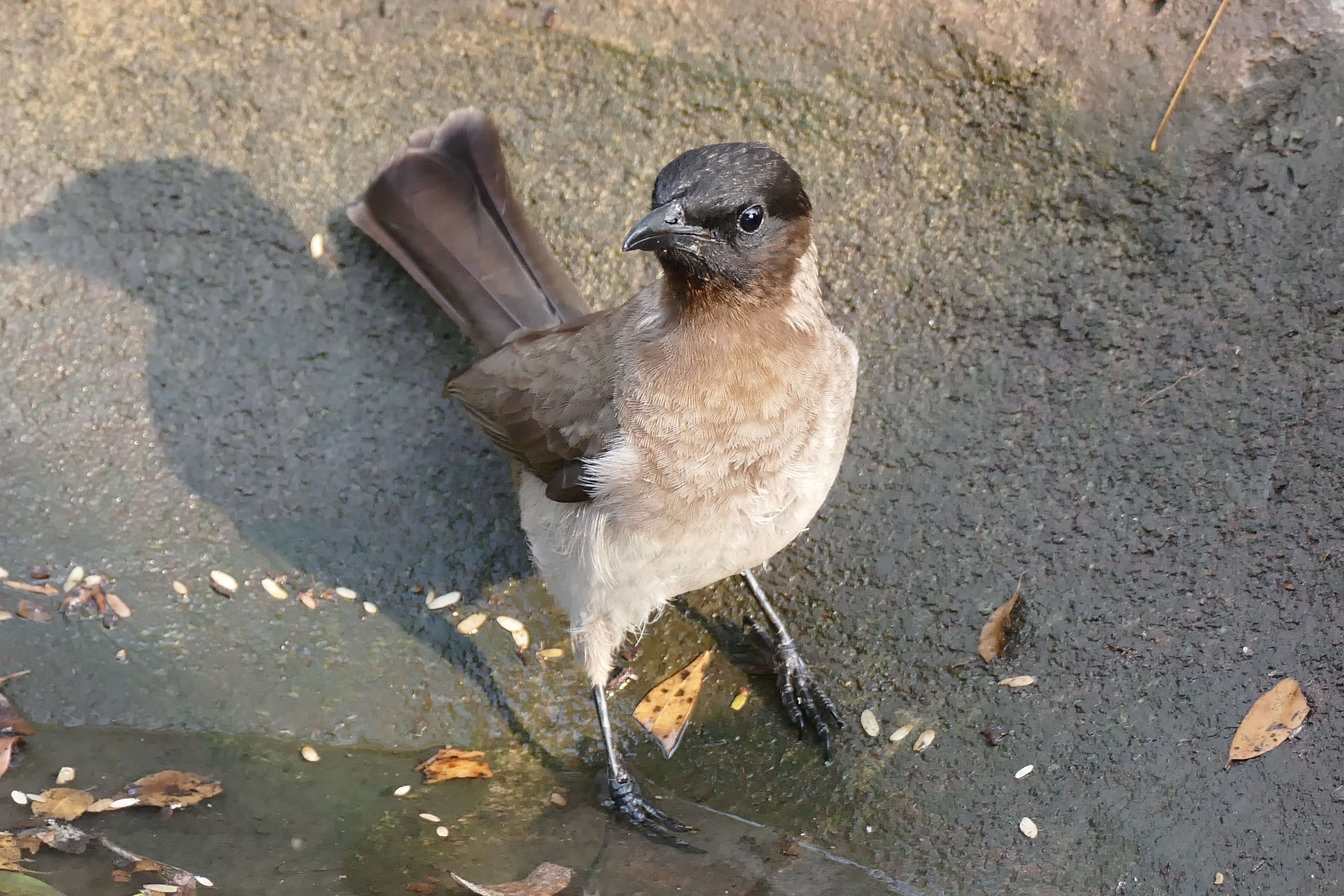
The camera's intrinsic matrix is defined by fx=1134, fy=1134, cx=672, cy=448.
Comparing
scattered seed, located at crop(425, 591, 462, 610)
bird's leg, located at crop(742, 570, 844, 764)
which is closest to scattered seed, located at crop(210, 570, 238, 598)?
scattered seed, located at crop(425, 591, 462, 610)

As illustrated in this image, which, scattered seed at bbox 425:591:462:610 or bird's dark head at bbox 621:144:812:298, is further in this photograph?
scattered seed at bbox 425:591:462:610

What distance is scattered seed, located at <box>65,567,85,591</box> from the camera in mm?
3799

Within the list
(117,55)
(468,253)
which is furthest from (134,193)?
(468,253)

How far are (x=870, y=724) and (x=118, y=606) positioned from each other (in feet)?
8.27

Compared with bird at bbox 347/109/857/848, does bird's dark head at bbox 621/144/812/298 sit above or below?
above

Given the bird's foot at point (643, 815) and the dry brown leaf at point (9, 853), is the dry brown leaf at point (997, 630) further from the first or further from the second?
the dry brown leaf at point (9, 853)

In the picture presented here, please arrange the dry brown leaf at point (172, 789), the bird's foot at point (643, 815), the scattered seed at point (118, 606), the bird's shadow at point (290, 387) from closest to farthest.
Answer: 1. the dry brown leaf at point (172, 789)
2. the bird's foot at point (643, 815)
3. the scattered seed at point (118, 606)
4. the bird's shadow at point (290, 387)

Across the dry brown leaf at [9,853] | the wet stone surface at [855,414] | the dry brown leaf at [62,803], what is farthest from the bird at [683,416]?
the dry brown leaf at [9,853]

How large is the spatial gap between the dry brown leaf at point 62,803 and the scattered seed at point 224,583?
862 mm

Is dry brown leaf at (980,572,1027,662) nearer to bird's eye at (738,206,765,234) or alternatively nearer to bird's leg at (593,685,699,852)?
bird's leg at (593,685,699,852)

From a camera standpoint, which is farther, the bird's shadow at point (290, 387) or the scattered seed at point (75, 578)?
the bird's shadow at point (290, 387)

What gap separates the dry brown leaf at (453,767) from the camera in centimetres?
359

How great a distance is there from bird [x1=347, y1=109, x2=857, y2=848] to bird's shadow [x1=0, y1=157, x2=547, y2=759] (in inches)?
15.5

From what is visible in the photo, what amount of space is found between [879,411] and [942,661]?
2.95 feet
